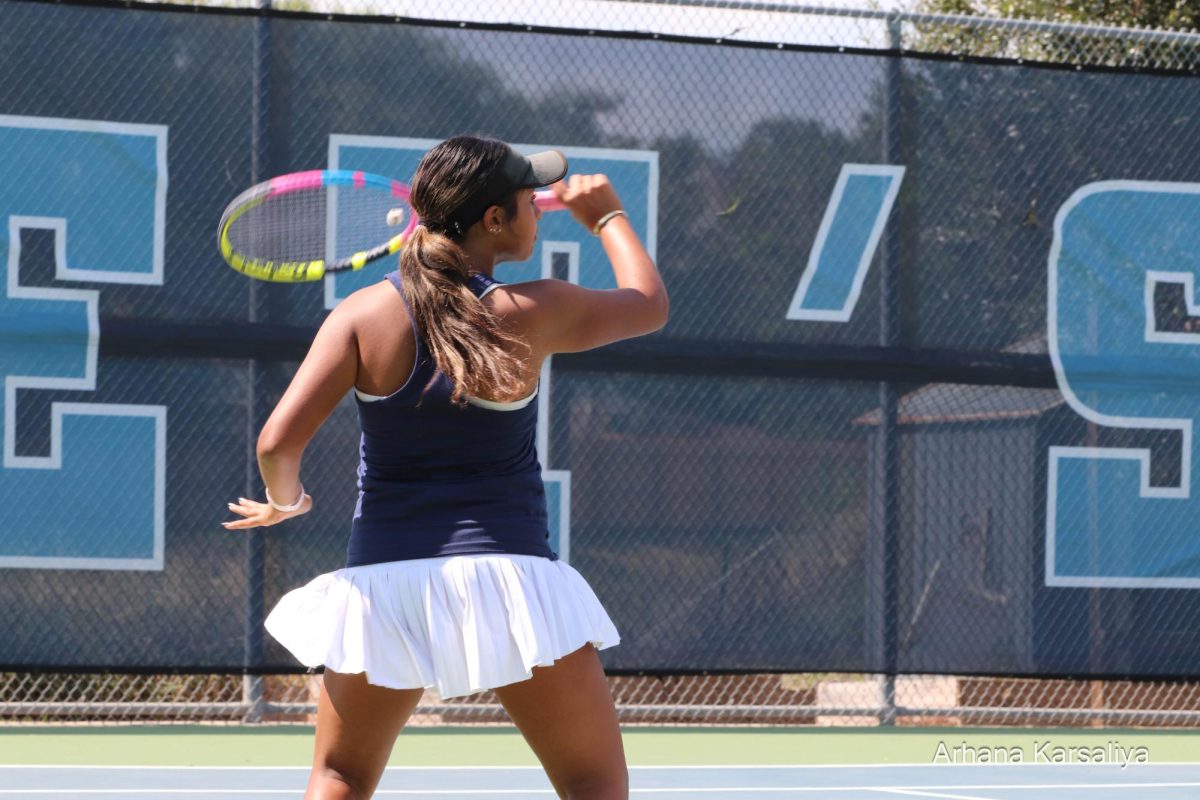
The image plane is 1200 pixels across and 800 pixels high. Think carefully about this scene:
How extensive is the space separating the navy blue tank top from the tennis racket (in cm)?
93

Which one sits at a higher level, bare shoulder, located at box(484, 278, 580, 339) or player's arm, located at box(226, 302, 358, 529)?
bare shoulder, located at box(484, 278, 580, 339)

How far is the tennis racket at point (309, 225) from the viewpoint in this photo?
12.3ft

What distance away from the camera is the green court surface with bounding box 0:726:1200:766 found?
5.89 metres

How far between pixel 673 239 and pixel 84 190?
2.20 metres

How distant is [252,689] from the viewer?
6520 mm

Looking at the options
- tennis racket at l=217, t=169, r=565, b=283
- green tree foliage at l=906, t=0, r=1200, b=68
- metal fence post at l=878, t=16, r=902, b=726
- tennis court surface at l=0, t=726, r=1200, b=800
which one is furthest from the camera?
green tree foliage at l=906, t=0, r=1200, b=68

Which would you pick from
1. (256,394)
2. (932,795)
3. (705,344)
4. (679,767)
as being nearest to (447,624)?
(932,795)

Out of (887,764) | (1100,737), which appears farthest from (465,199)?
(1100,737)

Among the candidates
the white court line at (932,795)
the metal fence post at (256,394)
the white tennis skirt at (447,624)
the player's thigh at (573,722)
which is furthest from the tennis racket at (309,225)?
the white court line at (932,795)

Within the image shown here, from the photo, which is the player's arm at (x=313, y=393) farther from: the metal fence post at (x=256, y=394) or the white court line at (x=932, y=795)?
the metal fence post at (x=256, y=394)

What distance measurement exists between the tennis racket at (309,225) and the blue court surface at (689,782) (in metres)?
1.56

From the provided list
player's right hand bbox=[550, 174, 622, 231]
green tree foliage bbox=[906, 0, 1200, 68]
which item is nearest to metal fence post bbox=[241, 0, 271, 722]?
green tree foliage bbox=[906, 0, 1200, 68]

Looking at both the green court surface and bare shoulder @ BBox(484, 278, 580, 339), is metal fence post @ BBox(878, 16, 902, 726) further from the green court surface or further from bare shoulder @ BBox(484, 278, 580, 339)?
bare shoulder @ BBox(484, 278, 580, 339)

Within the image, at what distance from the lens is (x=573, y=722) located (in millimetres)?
2650
